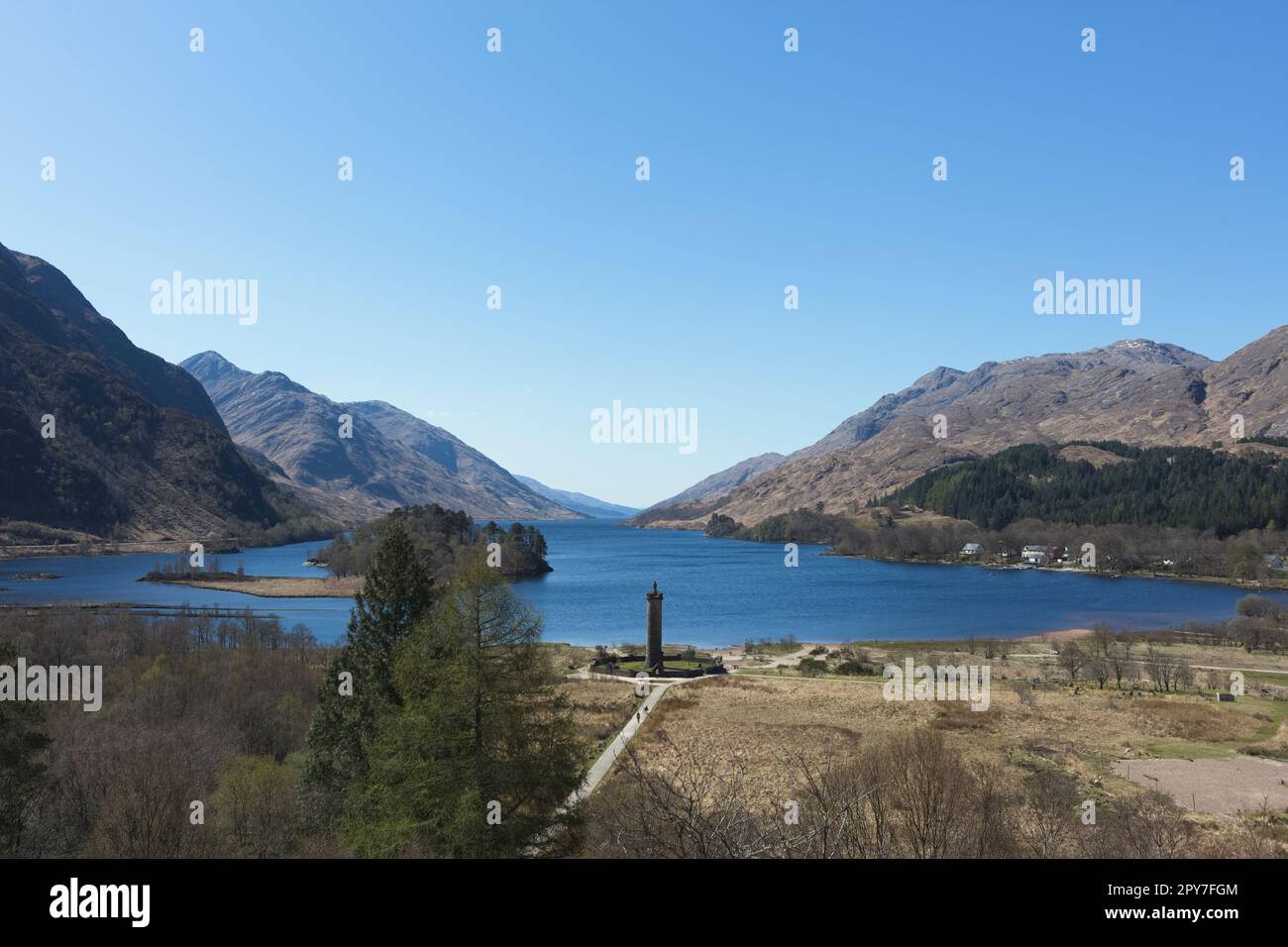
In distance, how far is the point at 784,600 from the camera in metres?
133

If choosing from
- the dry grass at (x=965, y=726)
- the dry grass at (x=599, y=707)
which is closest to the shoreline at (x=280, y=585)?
the dry grass at (x=599, y=707)

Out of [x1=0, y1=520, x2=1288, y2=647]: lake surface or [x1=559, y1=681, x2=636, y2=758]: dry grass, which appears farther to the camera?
[x1=0, y1=520, x2=1288, y2=647]: lake surface

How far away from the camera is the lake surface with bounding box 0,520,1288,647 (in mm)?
104938

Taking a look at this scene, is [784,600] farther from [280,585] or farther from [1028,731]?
[280,585]

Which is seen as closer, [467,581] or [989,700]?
[467,581]

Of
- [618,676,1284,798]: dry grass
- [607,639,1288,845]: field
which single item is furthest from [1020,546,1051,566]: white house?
[618,676,1284,798]: dry grass

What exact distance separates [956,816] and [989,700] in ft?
133

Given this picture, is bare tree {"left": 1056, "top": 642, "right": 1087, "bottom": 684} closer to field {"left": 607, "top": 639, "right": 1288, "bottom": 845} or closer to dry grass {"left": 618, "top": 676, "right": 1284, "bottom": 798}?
field {"left": 607, "top": 639, "right": 1288, "bottom": 845}

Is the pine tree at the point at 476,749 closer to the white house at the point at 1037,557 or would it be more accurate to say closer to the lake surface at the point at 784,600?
the lake surface at the point at 784,600

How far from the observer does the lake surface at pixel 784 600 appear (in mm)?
104938

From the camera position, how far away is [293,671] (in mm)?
56594

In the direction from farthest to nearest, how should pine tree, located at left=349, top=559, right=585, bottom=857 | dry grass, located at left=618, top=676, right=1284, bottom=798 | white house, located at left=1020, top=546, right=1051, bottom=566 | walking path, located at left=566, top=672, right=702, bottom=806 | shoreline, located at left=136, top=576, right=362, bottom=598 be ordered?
white house, located at left=1020, top=546, right=1051, bottom=566
shoreline, located at left=136, top=576, right=362, bottom=598
dry grass, located at left=618, top=676, right=1284, bottom=798
walking path, located at left=566, top=672, right=702, bottom=806
pine tree, located at left=349, top=559, right=585, bottom=857
